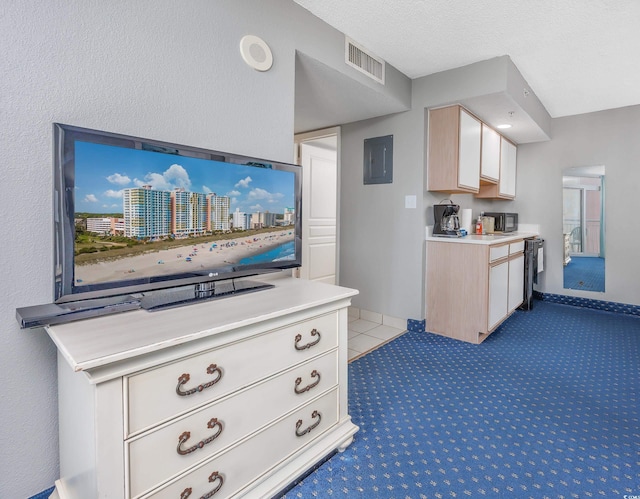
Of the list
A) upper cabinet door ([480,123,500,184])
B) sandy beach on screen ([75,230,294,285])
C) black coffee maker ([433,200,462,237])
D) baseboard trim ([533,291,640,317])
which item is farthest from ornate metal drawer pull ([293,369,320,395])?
baseboard trim ([533,291,640,317])

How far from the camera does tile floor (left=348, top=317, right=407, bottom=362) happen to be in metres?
2.93

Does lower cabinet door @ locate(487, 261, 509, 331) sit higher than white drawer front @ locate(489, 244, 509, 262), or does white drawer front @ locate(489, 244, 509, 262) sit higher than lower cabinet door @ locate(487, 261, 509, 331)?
white drawer front @ locate(489, 244, 509, 262)

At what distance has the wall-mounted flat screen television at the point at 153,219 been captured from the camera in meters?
1.13

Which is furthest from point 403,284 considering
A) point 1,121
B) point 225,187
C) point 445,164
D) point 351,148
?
point 1,121

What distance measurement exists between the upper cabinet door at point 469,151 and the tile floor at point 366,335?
4.93 ft

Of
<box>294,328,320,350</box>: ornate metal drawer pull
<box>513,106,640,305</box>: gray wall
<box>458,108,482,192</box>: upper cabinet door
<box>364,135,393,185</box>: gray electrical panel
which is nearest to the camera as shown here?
<box>294,328,320,350</box>: ornate metal drawer pull

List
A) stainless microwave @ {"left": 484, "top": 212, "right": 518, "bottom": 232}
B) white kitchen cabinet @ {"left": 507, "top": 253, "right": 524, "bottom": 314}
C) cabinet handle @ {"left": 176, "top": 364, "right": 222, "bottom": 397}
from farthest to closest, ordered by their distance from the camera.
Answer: stainless microwave @ {"left": 484, "top": 212, "right": 518, "bottom": 232}
white kitchen cabinet @ {"left": 507, "top": 253, "right": 524, "bottom": 314}
cabinet handle @ {"left": 176, "top": 364, "right": 222, "bottom": 397}

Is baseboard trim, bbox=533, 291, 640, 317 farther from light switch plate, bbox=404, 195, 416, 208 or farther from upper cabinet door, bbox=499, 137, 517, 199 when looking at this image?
light switch plate, bbox=404, 195, 416, 208

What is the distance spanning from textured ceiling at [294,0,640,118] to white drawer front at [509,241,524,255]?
1.55 m

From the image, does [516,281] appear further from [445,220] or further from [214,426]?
[214,426]

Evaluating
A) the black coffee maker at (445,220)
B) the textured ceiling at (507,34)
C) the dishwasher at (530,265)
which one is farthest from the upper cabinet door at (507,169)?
the black coffee maker at (445,220)

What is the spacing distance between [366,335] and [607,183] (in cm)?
344

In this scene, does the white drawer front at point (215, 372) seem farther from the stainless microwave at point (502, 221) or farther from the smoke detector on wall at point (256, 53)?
the stainless microwave at point (502, 221)

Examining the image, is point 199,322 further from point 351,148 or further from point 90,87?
point 351,148
